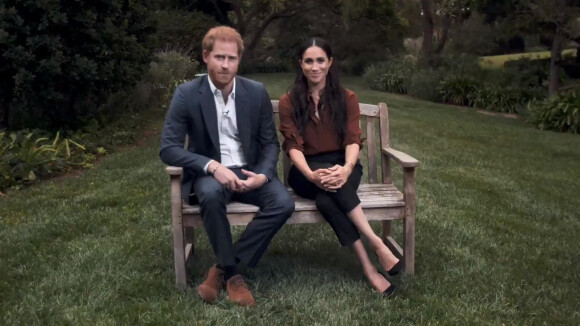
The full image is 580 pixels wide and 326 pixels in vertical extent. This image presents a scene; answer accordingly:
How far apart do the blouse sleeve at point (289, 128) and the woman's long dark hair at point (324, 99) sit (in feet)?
0.11

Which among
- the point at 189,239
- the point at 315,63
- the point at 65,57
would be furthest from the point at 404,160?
the point at 65,57

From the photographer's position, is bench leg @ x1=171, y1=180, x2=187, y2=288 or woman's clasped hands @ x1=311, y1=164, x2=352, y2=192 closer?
bench leg @ x1=171, y1=180, x2=187, y2=288

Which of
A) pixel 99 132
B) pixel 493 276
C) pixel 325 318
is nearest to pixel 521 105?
pixel 99 132

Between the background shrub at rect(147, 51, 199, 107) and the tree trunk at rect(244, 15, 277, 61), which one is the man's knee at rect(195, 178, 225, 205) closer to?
the background shrub at rect(147, 51, 199, 107)

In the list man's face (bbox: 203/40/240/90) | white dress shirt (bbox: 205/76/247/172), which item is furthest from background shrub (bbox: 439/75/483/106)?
man's face (bbox: 203/40/240/90)

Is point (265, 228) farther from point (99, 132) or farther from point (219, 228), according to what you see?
point (99, 132)

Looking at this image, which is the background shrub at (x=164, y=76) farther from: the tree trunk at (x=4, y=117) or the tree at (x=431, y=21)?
the tree at (x=431, y=21)

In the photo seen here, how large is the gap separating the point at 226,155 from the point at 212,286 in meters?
0.87

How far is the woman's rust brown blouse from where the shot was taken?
4426 millimetres

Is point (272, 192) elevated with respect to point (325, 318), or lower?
elevated

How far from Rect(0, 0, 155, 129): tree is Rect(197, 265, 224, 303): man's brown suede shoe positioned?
5.76m

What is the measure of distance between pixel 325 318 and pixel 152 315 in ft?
3.25

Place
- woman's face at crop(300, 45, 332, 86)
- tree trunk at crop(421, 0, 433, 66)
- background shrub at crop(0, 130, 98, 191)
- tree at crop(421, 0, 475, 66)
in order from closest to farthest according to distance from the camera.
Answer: woman's face at crop(300, 45, 332, 86)
background shrub at crop(0, 130, 98, 191)
tree at crop(421, 0, 475, 66)
tree trunk at crop(421, 0, 433, 66)

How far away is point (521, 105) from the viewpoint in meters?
18.3
